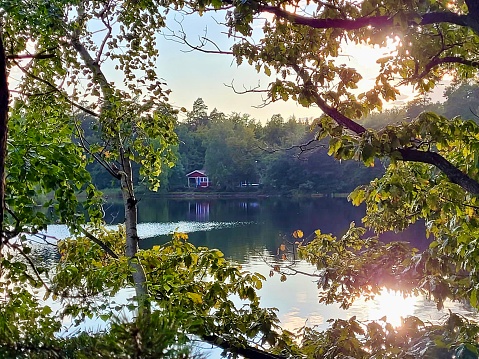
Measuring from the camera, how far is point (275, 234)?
69.3 feet

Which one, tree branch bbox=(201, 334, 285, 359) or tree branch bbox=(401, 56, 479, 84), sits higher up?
tree branch bbox=(401, 56, 479, 84)

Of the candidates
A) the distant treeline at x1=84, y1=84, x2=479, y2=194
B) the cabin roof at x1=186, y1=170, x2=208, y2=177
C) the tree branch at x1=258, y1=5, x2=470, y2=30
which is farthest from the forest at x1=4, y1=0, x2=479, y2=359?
the cabin roof at x1=186, y1=170, x2=208, y2=177

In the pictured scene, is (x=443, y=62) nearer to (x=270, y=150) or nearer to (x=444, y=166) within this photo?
(x=444, y=166)

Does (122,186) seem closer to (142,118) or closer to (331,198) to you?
(142,118)

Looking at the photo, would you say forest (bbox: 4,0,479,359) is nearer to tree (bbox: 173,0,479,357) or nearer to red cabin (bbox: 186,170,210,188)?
tree (bbox: 173,0,479,357)

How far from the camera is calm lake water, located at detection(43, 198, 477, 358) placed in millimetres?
10586

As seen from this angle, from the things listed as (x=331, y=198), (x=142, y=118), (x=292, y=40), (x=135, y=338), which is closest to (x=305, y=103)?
(x=292, y=40)

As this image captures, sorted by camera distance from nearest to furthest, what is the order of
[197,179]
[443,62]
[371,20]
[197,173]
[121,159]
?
[371,20]
[443,62]
[121,159]
[197,173]
[197,179]

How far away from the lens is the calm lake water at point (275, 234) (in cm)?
1059

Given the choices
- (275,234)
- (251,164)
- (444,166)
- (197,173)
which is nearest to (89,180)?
(444,166)

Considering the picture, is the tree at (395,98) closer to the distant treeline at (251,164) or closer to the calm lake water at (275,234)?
the calm lake water at (275,234)

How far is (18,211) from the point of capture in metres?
2.39

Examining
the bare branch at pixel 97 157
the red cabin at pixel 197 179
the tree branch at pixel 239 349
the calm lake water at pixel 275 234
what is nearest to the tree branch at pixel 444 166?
the calm lake water at pixel 275 234

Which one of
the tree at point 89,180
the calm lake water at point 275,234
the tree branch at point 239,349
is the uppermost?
the tree at point 89,180
